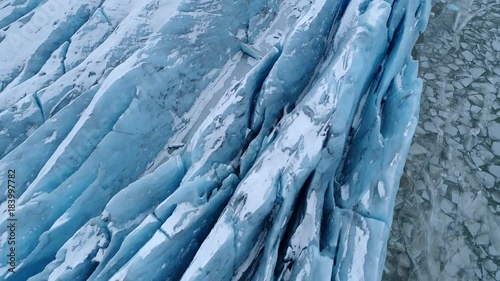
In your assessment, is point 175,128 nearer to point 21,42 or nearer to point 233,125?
point 233,125

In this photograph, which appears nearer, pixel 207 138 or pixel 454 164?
pixel 207 138

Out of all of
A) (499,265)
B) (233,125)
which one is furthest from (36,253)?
(499,265)

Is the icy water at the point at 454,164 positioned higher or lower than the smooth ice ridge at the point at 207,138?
lower

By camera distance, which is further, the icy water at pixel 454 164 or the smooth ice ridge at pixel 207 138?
the icy water at pixel 454 164

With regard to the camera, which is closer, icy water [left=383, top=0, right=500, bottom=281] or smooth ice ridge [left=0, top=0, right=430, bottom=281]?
smooth ice ridge [left=0, top=0, right=430, bottom=281]

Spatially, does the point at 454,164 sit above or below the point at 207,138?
below
